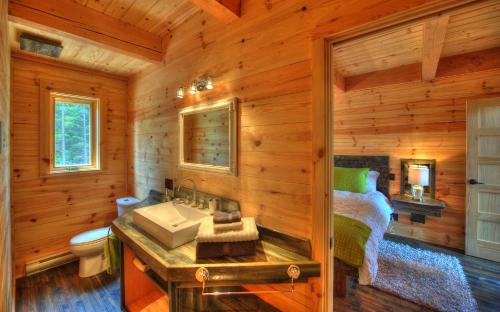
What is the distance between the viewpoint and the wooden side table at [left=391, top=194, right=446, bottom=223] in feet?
8.80

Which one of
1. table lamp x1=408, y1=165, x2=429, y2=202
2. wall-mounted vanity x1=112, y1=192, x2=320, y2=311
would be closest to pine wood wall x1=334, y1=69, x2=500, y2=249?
table lamp x1=408, y1=165, x2=429, y2=202

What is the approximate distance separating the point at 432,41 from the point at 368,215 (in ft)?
5.57

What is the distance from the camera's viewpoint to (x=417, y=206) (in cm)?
278

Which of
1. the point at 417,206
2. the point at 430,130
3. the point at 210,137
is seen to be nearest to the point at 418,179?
the point at 417,206

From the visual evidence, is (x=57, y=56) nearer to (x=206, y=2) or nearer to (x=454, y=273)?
(x=206, y=2)

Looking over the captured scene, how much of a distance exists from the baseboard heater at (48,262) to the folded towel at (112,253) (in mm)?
1194

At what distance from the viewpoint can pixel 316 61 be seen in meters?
1.10

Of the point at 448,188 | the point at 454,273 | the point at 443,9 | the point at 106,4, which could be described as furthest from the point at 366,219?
the point at 106,4

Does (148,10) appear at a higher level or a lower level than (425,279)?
higher

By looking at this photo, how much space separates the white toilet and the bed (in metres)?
2.27

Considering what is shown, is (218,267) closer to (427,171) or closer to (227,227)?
(227,227)

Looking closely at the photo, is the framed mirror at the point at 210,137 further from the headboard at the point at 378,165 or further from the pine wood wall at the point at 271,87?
the headboard at the point at 378,165

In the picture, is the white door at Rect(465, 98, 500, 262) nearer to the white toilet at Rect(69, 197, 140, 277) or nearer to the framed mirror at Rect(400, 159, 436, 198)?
the framed mirror at Rect(400, 159, 436, 198)

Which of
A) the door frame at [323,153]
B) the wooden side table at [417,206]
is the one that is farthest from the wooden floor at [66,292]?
the wooden side table at [417,206]
